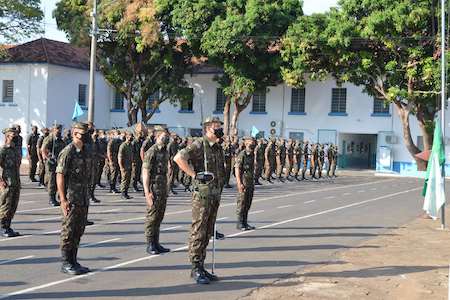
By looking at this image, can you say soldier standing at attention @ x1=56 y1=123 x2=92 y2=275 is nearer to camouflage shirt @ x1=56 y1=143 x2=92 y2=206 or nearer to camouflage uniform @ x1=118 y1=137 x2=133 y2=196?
camouflage shirt @ x1=56 y1=143 x2=92 y2=206

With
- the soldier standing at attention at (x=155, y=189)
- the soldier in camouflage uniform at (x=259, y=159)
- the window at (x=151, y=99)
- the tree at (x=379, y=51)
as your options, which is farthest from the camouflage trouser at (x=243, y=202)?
the window at (x=151, y=99)

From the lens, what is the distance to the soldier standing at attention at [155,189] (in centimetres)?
911

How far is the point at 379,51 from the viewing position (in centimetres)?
3372

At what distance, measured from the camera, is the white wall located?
39.4m

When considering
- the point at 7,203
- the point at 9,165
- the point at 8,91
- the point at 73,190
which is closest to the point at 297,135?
the point at 8,91

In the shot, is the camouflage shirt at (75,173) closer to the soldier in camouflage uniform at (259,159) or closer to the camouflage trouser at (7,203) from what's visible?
the camouflage trouser at (7,203)

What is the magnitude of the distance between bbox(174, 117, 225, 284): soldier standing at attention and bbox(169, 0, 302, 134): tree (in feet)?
87.4

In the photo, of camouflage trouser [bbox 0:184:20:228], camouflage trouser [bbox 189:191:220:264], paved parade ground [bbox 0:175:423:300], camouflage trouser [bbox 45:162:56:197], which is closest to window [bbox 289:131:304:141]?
paved parade ground [bbox 0:175:423:300]

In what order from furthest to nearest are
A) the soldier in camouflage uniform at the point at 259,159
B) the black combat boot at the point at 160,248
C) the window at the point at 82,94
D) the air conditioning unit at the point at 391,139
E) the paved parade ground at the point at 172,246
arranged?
the window at the point at 82,94 → the air conditioning unit at the point at 391,139 → the soldier in camouflage uniform at the point at 259,159 → the black combat boot at the point at 160,248 → the paved parade ground at the point at 172,246

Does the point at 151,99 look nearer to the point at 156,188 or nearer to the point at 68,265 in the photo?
the point at 156,188

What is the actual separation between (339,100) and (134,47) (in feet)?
46.5

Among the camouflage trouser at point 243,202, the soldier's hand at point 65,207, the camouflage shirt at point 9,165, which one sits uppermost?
the camouflage shirt at point 9,165

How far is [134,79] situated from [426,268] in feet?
103

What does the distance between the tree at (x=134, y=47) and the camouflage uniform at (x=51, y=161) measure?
1979 centimetres
